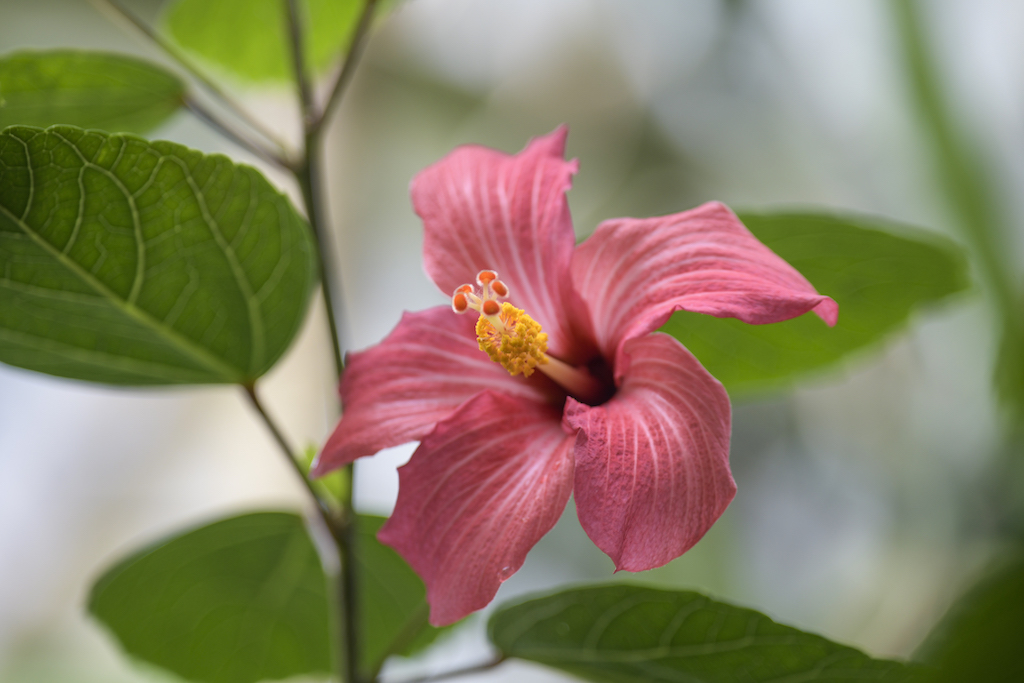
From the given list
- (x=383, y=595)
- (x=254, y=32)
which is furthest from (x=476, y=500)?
(x=254, y=32)

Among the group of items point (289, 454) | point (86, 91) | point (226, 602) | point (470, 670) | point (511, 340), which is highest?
point (86, 91)

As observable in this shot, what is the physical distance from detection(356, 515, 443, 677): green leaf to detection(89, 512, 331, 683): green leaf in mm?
44

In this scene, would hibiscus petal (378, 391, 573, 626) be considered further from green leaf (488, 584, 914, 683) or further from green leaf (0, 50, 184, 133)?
green leaf (0, 50, 184, 133)

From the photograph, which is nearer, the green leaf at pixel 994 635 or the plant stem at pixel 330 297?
the green leaf at pixel 994 635

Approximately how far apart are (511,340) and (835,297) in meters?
0.24

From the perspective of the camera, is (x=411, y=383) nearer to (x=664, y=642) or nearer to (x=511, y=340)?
(x=511, y=340)

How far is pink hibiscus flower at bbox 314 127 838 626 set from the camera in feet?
1.10

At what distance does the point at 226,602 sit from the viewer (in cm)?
72

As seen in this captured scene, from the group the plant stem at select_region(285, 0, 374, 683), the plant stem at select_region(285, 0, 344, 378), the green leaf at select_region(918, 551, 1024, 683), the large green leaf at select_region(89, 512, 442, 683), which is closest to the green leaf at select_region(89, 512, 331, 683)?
the large green leaf at select_region(89, 512, 442, 683)

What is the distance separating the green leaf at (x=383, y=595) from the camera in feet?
2.26

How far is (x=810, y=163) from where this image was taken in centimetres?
184

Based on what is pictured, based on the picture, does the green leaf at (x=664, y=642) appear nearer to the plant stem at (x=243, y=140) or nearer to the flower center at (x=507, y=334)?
the flower center at (x=507, y=334)

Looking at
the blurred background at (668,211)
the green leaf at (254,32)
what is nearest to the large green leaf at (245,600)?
the green leaf at (254,32)

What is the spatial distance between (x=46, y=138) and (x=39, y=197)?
3 centimetres
